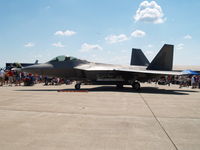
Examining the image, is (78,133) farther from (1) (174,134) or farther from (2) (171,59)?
(2) (171,59)

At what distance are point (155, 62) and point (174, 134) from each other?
42.0 feet

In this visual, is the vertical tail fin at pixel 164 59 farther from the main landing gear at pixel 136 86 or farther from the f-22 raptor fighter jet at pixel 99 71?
the main landing gear at pixel 136 86

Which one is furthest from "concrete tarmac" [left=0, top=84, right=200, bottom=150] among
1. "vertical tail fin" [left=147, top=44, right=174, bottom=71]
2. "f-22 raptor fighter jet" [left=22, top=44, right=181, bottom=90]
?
"vertical tail fin" [left=147, top=44, right=174, bottom=71]

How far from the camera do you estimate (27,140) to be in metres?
3.53

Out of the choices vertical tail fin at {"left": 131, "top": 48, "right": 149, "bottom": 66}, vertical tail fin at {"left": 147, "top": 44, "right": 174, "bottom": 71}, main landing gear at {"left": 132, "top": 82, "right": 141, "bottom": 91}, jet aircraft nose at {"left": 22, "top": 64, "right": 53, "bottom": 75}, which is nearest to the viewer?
jet aircraft nose at {"left": 22, "top": 64, "right": 53, "bottom": 75}

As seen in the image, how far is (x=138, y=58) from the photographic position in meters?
23.5

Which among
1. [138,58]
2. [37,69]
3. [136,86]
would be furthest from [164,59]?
[37,69]

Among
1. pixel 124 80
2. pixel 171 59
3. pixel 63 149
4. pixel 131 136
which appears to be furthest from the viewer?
pixel 171 59

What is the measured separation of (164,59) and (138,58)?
7681mm

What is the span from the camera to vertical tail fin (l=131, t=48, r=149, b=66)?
76.5 ft

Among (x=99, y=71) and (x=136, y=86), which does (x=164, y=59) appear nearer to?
(x=136, y=86)

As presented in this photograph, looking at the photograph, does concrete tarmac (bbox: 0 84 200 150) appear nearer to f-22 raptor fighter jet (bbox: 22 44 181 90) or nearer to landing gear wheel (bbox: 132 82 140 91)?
f-22 raptor fighter jet (bbox: 22 44 181 90)

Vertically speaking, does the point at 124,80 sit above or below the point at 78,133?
above

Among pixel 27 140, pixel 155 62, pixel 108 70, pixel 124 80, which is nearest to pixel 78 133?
pixel 27 140
